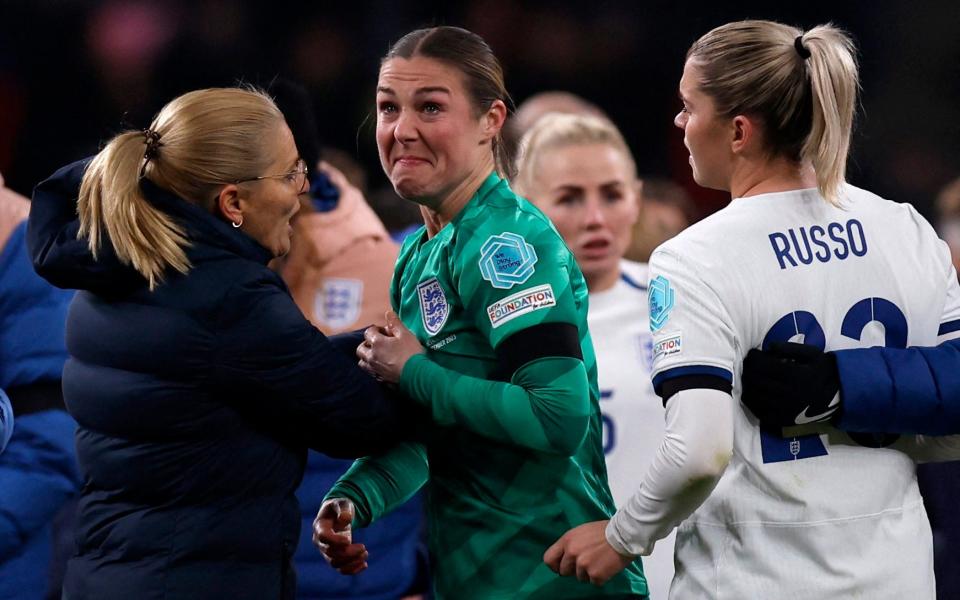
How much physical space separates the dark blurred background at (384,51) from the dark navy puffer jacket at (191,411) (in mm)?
3694

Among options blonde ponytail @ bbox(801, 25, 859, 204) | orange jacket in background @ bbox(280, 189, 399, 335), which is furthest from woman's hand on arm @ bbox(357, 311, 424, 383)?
orange jacket in background @ bbox(280, 189, 399, 335)

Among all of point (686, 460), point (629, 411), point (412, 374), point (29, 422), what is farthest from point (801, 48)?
point (29, 422)

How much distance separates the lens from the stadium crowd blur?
18.9 ft

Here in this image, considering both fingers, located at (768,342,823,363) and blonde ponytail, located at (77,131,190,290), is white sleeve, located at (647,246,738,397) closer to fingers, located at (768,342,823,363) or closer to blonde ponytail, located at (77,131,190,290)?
fingers, located at (768,342,823,363)

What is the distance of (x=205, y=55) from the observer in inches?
233

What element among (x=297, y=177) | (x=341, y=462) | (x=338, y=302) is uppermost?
(x=297, y=177)

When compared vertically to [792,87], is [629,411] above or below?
below

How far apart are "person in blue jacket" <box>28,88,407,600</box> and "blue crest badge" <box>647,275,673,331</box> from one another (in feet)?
1.57

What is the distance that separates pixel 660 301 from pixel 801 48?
1.52 feet

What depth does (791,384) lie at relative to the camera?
182cm

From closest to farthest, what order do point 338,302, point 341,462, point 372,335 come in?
point 372,335 < point 341,462 < point 338,302

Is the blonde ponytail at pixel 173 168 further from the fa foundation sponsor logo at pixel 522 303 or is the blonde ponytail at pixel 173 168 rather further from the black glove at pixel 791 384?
the black glove at pixel 791 384

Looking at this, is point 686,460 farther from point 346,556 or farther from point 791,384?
point 346,556

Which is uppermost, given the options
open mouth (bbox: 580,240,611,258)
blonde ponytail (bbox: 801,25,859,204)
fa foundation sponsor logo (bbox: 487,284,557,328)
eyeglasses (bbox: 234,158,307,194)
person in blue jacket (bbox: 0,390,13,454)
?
blonde ponytail (bbox: 801,25,859,204)
